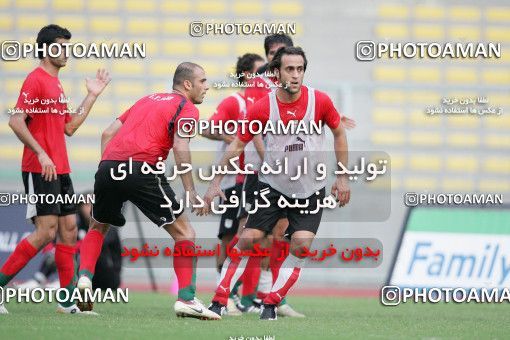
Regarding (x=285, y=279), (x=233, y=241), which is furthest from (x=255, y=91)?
(x=285, y=279)

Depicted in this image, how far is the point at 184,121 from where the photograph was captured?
7953 mm

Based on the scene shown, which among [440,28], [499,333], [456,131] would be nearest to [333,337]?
[499,333]

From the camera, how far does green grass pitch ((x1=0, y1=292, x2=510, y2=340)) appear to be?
23.0 ft

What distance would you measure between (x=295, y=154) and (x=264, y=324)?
1400mm

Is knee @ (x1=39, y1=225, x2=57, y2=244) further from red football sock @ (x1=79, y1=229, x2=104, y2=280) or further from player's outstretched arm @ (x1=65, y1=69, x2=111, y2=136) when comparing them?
player's outstretched arm @ (x1=65, y1=69, x2=111, y2=136)

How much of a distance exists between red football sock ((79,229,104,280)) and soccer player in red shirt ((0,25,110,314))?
0.38 meters

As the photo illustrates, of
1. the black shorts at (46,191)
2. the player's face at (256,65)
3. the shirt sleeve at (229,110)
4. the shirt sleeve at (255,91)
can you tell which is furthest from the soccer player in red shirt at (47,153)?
the player's face at (256,65)

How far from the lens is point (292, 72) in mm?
8391

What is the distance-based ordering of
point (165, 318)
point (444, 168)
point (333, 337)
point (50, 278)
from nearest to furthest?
point (333, 337), point (165, 318), point (50, 278), point (444, 168)

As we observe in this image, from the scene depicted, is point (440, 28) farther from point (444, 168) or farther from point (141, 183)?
point (141, 183)

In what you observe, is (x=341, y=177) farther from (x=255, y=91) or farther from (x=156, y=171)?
(x=255, y=91)

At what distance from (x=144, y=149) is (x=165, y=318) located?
4.41 ft

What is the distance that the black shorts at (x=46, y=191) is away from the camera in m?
8.49

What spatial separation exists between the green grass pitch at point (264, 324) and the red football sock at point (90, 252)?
352mm
